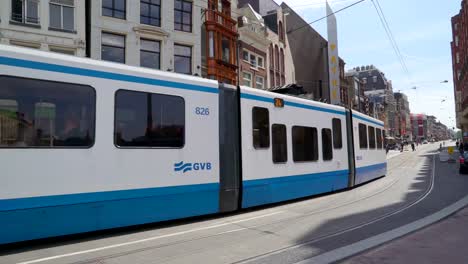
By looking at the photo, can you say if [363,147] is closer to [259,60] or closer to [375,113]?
[259,60]

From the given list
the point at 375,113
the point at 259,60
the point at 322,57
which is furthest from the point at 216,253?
the point at 375,113

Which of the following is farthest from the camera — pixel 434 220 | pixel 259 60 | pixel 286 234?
pixel 259 60

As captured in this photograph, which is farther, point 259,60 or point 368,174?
point 259,60

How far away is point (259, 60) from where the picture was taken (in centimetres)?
3175

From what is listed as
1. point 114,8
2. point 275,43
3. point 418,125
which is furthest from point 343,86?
point 418,125

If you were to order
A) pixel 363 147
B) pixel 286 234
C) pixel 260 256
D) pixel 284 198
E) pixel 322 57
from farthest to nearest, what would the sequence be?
pixel 322 57
pixel 363 147
pixel 284 198
pixel 286 234
pixel 260 256

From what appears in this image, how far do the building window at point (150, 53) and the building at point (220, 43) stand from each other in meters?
3.67

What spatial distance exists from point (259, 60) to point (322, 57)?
17157 mm

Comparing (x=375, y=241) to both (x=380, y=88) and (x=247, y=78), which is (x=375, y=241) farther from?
(x=380, y=88)

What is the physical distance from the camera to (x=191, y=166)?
6.93 meters

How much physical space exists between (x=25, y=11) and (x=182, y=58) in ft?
29.5

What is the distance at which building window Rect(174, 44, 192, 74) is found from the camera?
22.8m

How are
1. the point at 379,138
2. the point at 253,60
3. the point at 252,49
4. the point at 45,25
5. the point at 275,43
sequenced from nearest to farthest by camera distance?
the point at 379,138
the point at 45,25
the point at 252,49
the point at 253,60
the point at 275,43

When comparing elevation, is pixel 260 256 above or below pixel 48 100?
below
